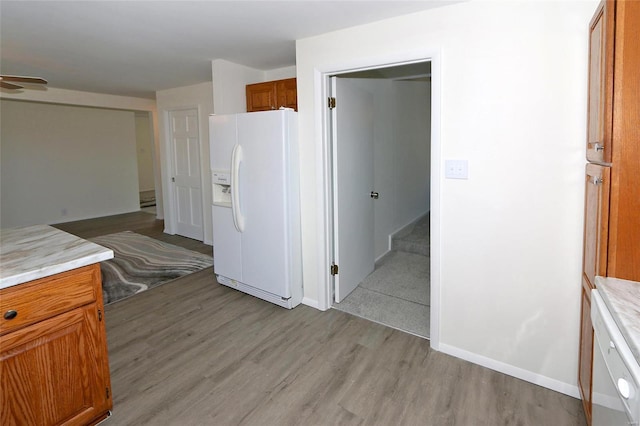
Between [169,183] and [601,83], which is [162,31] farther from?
[169,183]

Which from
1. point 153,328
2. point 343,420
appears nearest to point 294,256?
point 153,328

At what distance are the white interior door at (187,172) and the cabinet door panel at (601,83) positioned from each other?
15.3 ft

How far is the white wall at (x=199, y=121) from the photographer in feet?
16.3

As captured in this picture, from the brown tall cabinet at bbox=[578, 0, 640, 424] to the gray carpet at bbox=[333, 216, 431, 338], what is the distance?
58.0 inches

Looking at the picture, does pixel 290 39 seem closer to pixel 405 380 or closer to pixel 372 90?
pixel 372 90

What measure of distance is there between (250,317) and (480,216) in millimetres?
1968

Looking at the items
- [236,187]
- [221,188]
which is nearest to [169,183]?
[221,188]

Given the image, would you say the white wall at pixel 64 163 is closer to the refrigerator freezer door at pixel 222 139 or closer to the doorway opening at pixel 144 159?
the doorway opening at pixel 144 159

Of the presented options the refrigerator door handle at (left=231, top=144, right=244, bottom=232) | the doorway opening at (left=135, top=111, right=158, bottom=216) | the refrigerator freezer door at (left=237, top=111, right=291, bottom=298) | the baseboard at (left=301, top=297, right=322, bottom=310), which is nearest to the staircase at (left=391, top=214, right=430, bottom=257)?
the baseboard at (left=301, top=297, right=322, bottom=310)

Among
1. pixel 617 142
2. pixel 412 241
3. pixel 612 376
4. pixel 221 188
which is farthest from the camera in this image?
pixel 412 241

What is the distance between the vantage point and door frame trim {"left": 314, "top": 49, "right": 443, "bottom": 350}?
2.28 meters

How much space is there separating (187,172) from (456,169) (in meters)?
4.38

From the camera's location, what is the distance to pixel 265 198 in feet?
9.98

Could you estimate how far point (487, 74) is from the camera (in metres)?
2.08
